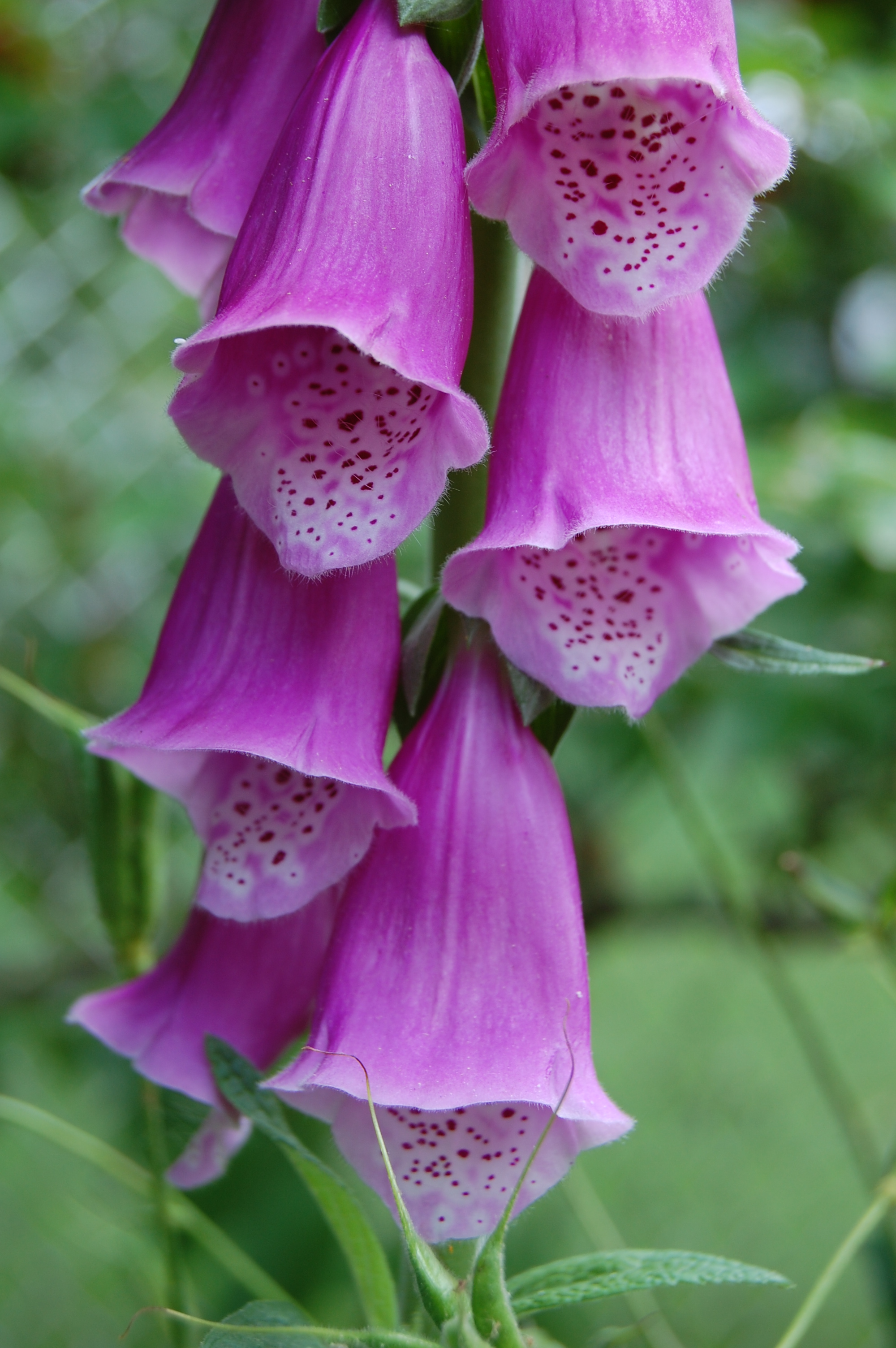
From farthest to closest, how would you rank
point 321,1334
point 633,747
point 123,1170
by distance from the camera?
point 633,747
point 123,1170
point 321,1334

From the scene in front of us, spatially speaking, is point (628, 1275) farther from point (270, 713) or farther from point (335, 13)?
point (335, 13)

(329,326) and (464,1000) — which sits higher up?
(329,326)

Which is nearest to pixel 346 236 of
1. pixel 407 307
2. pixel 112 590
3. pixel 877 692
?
pixel 407 307

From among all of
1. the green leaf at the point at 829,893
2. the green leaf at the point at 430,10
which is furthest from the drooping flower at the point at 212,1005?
the green leaf at the point at 430,10

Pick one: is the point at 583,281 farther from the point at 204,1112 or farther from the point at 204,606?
the point at 204,1112

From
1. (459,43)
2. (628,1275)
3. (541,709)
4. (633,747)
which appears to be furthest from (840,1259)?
(633,747)

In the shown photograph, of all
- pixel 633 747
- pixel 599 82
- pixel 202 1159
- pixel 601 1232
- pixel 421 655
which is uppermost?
pixel 599 82

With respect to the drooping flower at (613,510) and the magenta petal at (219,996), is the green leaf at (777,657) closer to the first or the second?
the drooping flower at (613,510)
